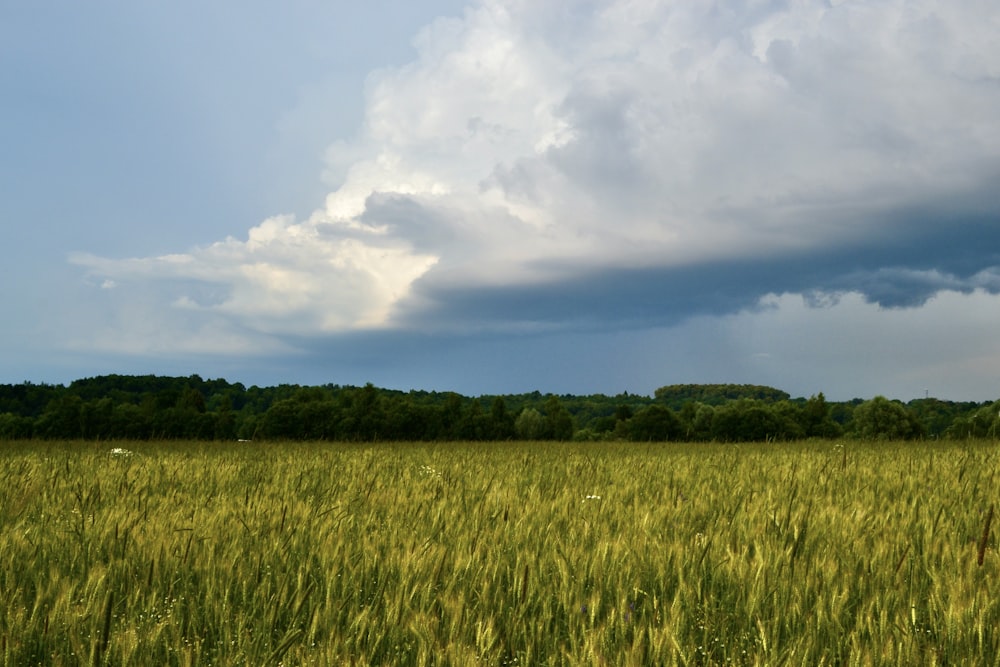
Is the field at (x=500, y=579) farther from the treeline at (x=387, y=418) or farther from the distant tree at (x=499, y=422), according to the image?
the distant tree at (x=499, y=422)

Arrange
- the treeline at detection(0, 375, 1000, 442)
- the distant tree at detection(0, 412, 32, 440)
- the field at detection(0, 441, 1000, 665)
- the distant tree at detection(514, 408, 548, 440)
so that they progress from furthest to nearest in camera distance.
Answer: the distant tree at detection(514, 408, 548, 440) → the distant tree at detection(0, 412, 32, 440) → the treeline at detection(0, 375, 1000, 442) → the field at detection(0, 441, 1000, 665)

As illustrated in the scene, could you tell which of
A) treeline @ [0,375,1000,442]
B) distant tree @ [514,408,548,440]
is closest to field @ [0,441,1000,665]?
treeline @ [0,375,1000,442]

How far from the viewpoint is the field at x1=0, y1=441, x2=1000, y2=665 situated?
2396 millimetres

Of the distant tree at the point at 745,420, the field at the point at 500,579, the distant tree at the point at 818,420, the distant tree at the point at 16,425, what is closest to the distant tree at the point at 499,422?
the distant tree at the point at 745,420

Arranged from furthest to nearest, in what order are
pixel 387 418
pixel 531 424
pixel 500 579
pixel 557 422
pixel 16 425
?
pixel 531 424
pixel 557 422
pixel 16 425
pixel 387 418
pixel 500 579

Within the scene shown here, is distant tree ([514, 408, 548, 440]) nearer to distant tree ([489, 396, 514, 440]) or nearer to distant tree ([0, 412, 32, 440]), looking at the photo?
distant tree ([489, 396, 514, 440])

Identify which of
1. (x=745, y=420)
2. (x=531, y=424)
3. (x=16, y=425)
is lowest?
(x=531, y=424)

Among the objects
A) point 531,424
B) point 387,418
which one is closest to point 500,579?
point 387,418

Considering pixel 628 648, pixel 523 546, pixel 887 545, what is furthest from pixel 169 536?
pixel 887 545

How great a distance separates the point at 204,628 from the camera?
2.67m

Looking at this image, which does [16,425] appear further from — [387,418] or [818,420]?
[818,420]

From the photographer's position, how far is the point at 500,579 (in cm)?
312

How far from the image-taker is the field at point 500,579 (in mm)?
2396

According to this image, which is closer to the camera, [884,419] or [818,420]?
[884,419]
